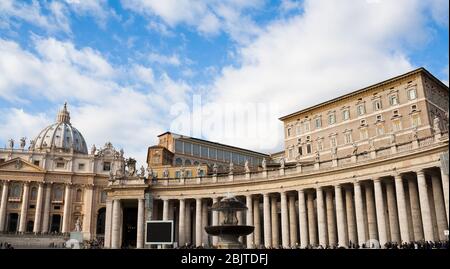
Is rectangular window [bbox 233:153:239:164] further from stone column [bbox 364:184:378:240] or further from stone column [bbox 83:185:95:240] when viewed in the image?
stone column [bbox 364:184:378:240]

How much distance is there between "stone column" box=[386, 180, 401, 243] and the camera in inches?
1988

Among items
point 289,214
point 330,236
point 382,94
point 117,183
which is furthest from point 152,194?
point 382,94

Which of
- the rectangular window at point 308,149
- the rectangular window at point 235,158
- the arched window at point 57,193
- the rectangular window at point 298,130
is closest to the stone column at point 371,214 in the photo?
the rectangular window at point 308,149

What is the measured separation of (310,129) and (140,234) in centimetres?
4219

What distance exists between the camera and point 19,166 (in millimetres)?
124125

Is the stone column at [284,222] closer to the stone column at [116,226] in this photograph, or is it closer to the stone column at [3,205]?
the stone column at [116,226]

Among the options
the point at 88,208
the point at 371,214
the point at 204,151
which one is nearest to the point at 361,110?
the point at 371,214

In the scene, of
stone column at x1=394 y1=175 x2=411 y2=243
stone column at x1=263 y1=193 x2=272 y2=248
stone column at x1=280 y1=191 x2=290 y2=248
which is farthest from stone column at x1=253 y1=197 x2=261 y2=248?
stone column at x1=394 y1=175 x2=411 y2=243

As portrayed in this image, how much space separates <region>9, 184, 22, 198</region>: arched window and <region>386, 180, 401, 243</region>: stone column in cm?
10996

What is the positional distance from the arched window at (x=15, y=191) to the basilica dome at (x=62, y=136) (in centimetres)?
5393

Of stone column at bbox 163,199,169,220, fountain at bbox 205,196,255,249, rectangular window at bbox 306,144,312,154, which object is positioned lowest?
fountain at bbox 205,196,255,249

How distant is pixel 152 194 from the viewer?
6775 centimetres

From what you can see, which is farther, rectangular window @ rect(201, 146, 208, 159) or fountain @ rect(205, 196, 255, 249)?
rectangular window @ rect(201, 146, 208, 159)
